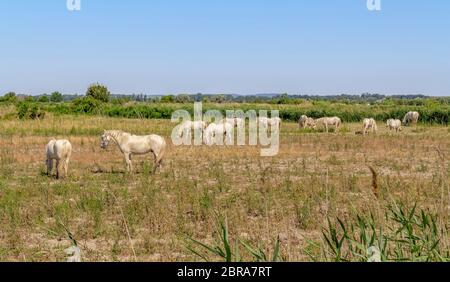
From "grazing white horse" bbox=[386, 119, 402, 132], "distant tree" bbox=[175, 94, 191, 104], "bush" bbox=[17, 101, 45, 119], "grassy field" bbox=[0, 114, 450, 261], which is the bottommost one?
"grassy field" bbox=[0, 114, 450, 261]

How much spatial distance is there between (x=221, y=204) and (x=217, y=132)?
12.8 metres

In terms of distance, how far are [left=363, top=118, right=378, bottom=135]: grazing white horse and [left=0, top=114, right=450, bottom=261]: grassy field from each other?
23.2 feet

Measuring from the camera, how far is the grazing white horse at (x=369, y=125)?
26672 millimetres

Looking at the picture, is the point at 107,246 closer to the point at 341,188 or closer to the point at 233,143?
the point at 341,188

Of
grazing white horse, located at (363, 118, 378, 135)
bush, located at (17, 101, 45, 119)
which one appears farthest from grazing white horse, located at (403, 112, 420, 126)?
bush, located at (17, 101, 45, 119)

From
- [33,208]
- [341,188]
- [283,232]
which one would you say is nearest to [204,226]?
[283,232]

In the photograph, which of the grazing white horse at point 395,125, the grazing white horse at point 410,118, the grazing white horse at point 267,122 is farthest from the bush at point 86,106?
the grazing white horse at point 410,118

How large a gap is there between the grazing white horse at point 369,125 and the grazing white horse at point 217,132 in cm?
858

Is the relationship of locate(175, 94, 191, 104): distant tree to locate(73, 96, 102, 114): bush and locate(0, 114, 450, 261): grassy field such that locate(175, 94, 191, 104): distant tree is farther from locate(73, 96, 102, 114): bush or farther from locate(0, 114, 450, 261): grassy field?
locate(0, 114, 450, 261): grassy field

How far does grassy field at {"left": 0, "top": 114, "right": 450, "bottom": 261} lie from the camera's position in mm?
3182

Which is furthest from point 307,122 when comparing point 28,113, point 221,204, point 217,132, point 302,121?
point 221,204

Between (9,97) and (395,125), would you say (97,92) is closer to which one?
(9,97)
